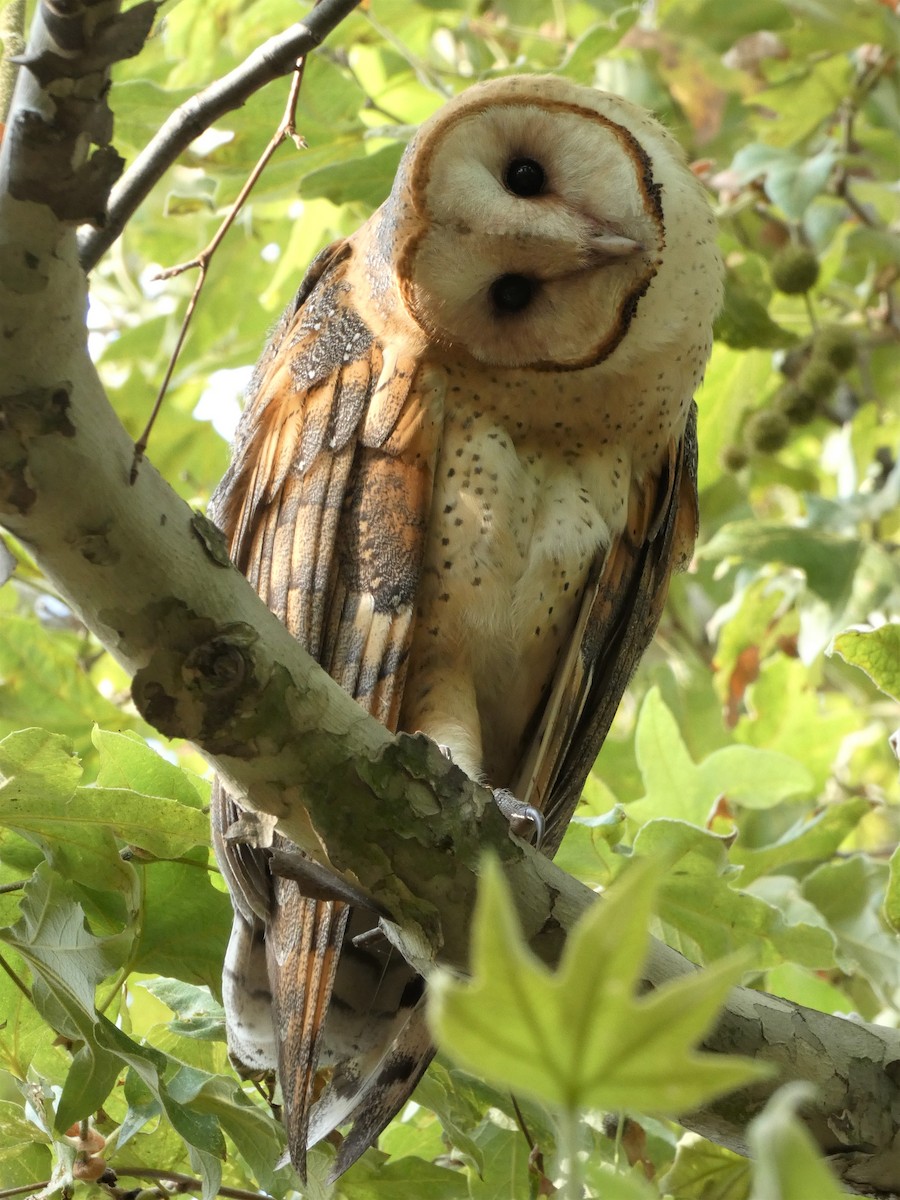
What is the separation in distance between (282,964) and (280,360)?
0.95 meters

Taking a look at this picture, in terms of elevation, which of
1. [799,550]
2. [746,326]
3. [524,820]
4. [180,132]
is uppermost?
[180,132]

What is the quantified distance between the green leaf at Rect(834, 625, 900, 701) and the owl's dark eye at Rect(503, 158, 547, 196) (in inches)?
33.3

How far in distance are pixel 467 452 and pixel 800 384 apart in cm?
191

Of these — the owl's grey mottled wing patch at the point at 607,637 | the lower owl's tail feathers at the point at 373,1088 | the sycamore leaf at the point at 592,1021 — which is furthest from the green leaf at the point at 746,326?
the sycamore leaf at the point at 592,1021

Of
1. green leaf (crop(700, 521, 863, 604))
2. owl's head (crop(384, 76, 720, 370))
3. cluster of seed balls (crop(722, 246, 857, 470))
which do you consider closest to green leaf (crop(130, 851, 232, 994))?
owl's head (crop(384, 76, 720, 370))

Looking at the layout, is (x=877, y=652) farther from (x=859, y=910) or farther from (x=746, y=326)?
(x=746, y=326)

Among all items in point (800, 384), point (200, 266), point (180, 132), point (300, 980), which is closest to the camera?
point (180, 132)

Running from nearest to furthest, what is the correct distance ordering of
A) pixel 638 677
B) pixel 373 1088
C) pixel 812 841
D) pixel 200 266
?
1. pixel 200 266
2. pixel 373 1088
3. pixel 812 841
4. pixel 638 677

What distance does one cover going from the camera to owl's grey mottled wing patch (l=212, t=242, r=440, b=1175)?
1.88 meters

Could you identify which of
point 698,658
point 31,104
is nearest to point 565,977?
point 31,104

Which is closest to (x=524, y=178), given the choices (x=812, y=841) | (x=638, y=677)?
(x=812, y=841)

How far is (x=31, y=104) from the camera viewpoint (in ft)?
3.14

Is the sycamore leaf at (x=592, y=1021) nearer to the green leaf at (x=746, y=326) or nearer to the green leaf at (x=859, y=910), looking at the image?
the green leaf at (x=859, y=910)

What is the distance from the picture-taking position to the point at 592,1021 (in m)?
0.68
